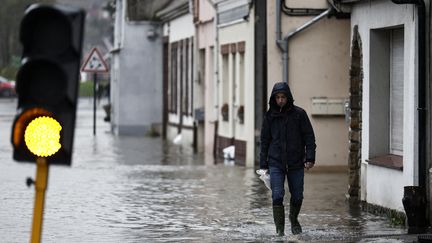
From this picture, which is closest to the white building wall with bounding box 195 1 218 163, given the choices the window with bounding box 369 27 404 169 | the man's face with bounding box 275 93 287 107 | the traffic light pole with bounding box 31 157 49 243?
the window with bounding box 369 27 404 169

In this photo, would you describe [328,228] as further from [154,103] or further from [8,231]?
[154,103]

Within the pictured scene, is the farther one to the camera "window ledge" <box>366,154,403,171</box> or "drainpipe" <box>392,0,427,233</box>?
"window ledge" <box>366,154,403,171</box>

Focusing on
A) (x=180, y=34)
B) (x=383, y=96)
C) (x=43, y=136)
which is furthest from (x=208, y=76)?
(x=43, y=136)

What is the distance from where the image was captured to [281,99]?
50.7ft

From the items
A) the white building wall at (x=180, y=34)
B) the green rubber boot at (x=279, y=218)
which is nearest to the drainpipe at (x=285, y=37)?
the green rubber boot at (x=279, y=218)

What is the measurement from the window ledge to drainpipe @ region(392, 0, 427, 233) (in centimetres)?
86

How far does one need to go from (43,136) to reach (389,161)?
10078 mm

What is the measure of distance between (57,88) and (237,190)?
14.5m

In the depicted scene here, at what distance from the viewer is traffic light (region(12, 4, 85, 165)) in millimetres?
8195

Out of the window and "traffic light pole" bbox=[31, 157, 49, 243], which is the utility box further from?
"traffic light pole" bbox=[31, 157, 49, 243]

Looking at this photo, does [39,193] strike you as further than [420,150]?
No

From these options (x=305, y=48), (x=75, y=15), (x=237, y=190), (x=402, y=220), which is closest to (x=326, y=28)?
(x=305, y=48)

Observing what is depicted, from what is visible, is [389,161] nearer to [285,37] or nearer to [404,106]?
[404,106]

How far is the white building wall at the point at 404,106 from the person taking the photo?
16.5 metres
